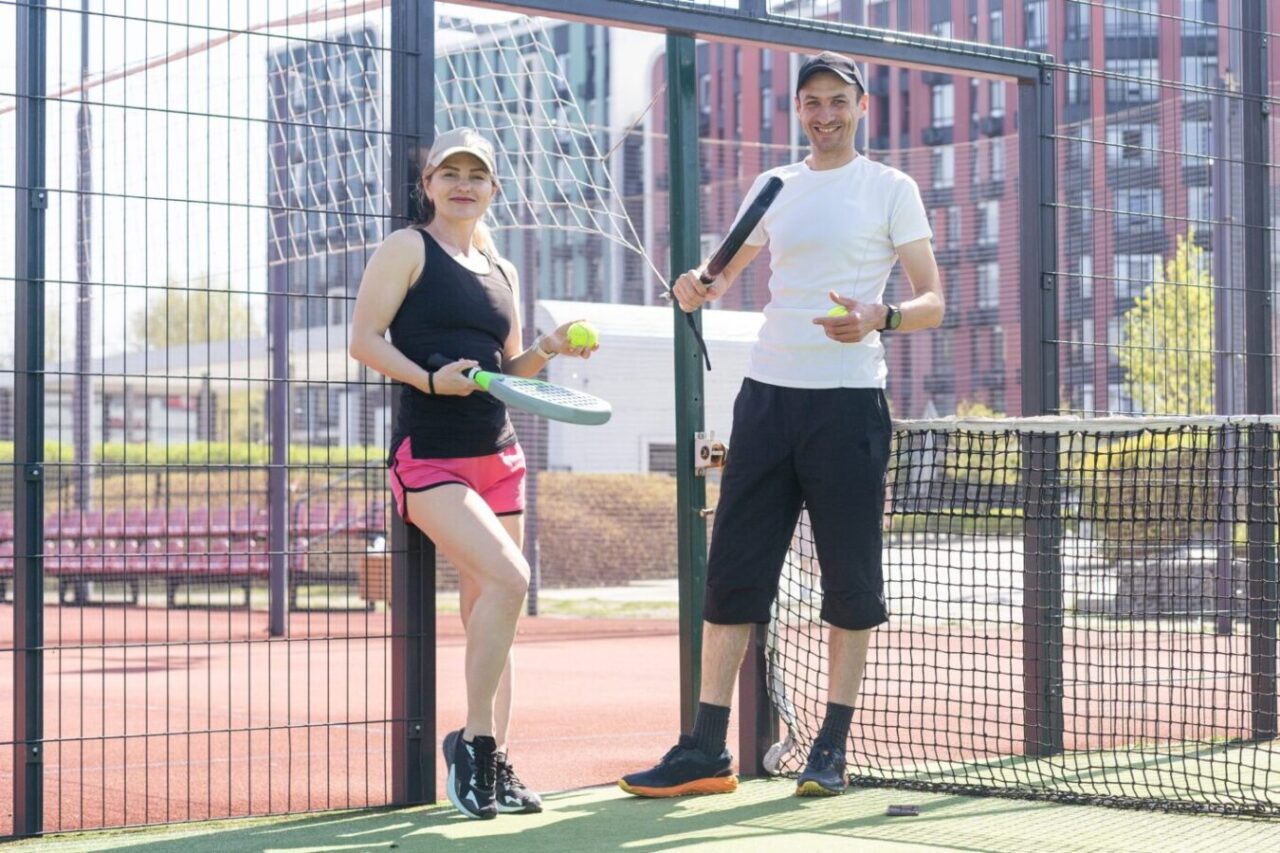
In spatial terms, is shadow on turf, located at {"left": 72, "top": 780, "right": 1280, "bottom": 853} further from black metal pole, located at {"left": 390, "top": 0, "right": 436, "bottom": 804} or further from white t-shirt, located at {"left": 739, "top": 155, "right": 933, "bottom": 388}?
white t-shirt, located at {"left": 739, "top": 155, "right": 933, "bottom": 388}

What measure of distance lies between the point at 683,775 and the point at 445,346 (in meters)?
1.39

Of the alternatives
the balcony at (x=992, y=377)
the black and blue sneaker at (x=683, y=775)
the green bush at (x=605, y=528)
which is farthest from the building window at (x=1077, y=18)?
Answer: the balcony at (x=992, y=377)

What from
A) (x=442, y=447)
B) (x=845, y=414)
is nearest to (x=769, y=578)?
(x=845, y=414)

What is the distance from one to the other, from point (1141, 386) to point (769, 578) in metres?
2.54

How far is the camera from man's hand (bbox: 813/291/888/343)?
4309 millimetres

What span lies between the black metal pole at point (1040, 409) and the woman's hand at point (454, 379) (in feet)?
7.11

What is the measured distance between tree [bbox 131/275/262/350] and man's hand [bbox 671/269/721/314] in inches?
48.1

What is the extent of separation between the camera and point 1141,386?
670 centimetres

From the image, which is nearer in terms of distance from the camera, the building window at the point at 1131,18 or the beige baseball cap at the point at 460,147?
the beige baseball cap at the point at 460,147

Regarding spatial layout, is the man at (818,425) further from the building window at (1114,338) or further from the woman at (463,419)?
the building window at (1114,338)

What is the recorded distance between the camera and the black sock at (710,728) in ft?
15.8

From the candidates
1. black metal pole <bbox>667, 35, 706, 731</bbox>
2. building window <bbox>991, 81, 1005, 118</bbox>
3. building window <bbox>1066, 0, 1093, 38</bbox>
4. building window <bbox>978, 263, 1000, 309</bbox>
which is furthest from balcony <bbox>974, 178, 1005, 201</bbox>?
building window <bbox>991, 81, 1005, 118</bbox>

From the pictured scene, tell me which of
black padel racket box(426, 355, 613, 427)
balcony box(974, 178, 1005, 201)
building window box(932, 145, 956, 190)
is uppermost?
building window box(932, 145, 956, 190)

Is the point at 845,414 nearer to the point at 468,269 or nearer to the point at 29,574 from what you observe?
the point at 468,269
